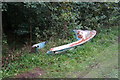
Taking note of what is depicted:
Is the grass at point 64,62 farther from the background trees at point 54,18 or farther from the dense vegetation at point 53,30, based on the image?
the background trees at point 54,18

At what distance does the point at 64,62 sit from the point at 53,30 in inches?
76.0

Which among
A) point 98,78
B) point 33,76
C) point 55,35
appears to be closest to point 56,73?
point 33,76

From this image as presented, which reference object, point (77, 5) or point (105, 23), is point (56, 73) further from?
point (105, 23)

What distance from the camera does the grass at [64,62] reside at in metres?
3.79

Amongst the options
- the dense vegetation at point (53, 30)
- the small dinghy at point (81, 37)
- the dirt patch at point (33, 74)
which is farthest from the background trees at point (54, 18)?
the dirt patch at point (33, 74)

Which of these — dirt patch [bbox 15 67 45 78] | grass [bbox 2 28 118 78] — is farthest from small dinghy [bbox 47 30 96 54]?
dirt patch [bbox 15 67 45 78]

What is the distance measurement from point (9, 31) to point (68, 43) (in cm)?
334

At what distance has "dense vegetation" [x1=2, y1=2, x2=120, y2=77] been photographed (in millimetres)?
4270

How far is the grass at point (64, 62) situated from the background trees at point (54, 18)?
636 mm

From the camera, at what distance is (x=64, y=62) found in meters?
4.32

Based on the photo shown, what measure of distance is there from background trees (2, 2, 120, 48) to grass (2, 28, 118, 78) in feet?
2.09

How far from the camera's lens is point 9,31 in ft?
25.5

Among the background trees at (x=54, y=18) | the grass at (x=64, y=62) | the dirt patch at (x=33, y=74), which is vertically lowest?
the grass at (x=64, y=62)

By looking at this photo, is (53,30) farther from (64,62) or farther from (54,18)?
(64,62)
